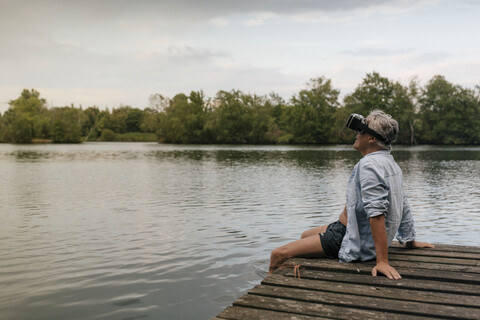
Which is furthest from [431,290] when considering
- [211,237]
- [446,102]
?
[446,102]

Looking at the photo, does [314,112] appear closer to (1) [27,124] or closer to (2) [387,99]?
(2) [387,99]

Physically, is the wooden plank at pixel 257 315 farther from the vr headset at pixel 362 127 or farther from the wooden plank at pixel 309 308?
the vr headset at pixel 362 127

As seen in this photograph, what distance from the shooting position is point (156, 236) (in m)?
10.4

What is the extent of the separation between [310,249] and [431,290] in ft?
4.38

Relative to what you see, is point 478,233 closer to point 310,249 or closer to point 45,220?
point 310,249

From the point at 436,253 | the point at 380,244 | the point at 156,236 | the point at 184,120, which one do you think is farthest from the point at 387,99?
the point at 380,244

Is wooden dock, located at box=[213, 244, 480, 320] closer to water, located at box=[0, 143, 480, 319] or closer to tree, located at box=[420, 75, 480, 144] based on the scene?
water, located at box=[0, 143, 480, 319]

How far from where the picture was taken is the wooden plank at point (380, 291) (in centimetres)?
341

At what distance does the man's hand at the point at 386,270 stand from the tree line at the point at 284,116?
9881 cm

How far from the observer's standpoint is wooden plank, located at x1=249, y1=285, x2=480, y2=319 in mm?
3152

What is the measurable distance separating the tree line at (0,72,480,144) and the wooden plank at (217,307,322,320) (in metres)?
100

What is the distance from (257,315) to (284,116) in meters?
117

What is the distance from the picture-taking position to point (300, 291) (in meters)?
3.69

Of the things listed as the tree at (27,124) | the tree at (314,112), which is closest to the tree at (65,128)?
the tree at (27,124)
